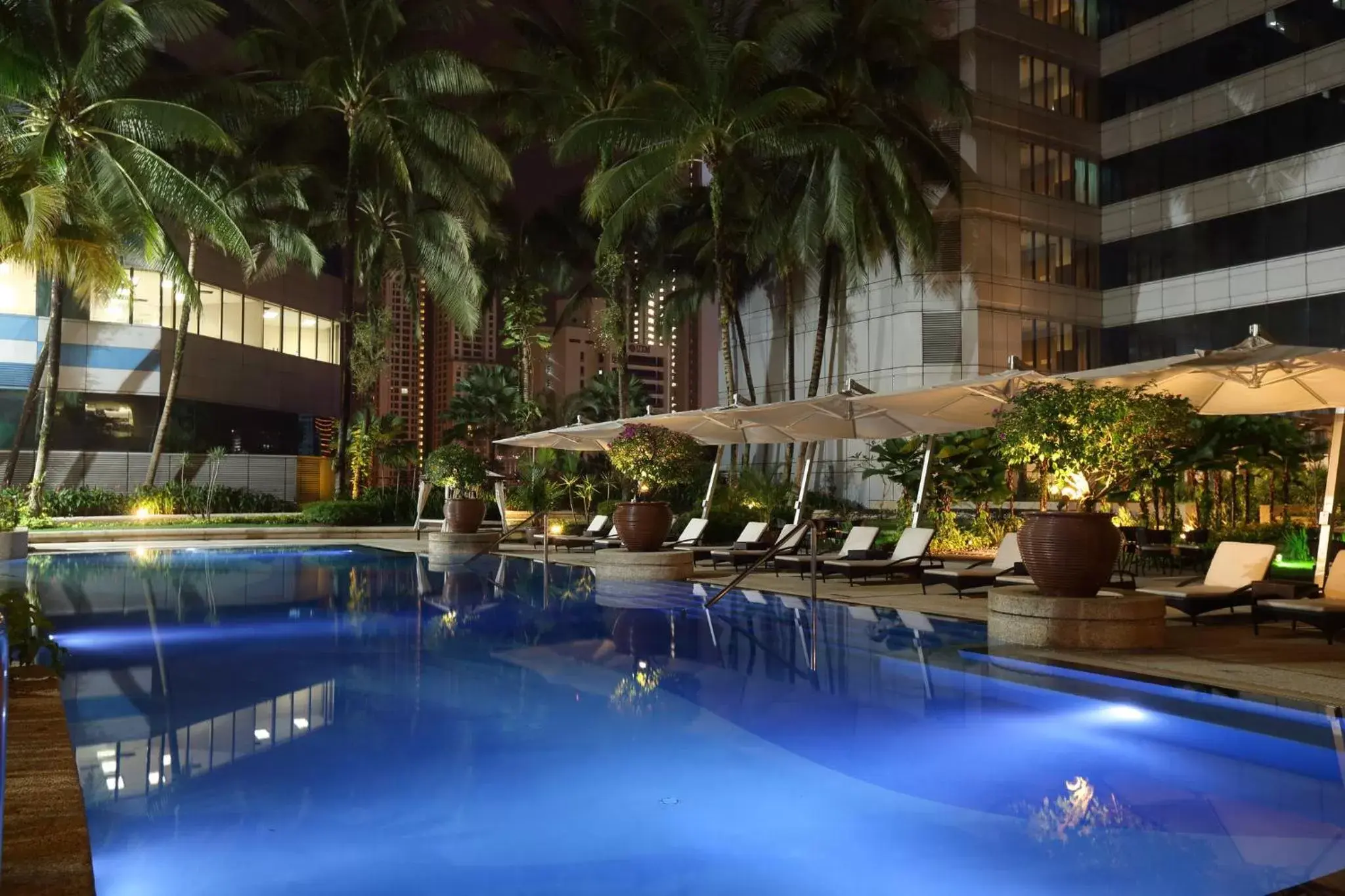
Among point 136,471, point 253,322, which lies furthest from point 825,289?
point 136,471

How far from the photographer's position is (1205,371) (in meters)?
11.9

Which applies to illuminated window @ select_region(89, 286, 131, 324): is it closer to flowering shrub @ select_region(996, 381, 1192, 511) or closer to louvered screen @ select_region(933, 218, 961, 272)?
louvered screen @ select_region(933, 218, 961, 272)

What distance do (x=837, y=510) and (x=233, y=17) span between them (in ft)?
98.3

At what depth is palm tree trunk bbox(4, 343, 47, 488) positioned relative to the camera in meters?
30.2

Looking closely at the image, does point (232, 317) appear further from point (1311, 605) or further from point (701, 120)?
point (1311, 605)

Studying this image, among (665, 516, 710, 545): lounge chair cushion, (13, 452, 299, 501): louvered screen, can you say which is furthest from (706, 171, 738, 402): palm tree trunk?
(13, 452, 299, 501): louvered screen

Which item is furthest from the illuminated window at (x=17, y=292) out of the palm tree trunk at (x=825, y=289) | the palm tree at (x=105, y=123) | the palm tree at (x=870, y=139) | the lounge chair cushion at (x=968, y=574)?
the lounge chair cushion at (x=968, y=574)

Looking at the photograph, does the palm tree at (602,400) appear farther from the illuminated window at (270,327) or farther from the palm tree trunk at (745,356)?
the illuminated window at (270,327)

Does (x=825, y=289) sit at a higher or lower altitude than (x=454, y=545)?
higher

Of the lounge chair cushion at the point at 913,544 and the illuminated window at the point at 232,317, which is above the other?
the illuminated window at the point at 232,317

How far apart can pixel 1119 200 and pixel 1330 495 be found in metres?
30.4

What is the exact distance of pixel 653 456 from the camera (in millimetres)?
18219

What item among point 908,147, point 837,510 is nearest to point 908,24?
point 908,147

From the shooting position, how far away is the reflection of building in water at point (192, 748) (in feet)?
20.1
